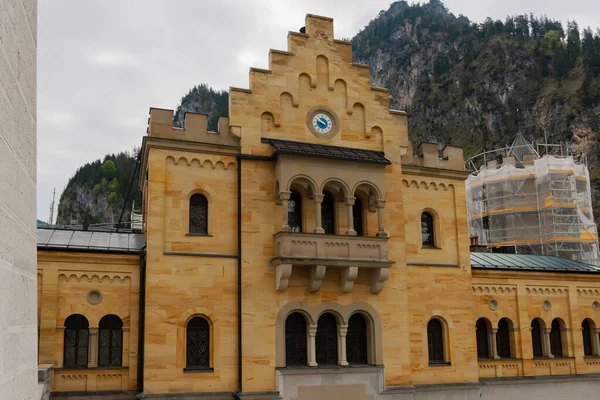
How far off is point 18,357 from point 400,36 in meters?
204

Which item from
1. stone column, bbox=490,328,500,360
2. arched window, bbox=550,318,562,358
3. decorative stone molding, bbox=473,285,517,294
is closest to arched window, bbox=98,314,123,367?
decorative stone molding, bbox=473,285,517,294

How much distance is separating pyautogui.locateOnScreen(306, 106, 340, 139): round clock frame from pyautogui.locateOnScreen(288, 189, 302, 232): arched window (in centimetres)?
240

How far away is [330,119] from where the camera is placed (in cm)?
2239

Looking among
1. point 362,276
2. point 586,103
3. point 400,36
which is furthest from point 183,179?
point 400,36

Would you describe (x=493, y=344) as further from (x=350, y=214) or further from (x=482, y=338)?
(x=350, y=214)

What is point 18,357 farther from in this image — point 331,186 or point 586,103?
point 586,103

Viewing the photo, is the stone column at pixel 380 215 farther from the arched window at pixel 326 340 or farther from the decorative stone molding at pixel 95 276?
the decorative stone molding at pixel 95 276

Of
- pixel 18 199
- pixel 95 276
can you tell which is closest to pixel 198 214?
Answer: pixel 95 276

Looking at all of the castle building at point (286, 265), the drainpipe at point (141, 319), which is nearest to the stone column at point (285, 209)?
the castle building at point (286, 265)

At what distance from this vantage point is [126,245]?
70.5 feet

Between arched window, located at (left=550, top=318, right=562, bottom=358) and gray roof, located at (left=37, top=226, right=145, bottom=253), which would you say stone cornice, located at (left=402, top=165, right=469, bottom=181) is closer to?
arched window, located at (left=550, top=318, right=562, bottom=358)

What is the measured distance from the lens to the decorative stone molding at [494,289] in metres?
25.1

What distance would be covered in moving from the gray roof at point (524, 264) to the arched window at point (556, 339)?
2469 mm

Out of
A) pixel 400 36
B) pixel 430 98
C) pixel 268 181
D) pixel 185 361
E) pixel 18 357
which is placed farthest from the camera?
pixel 400 36
